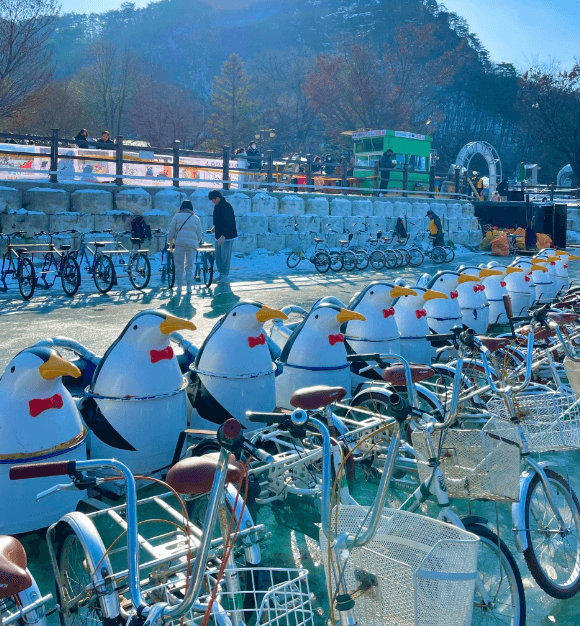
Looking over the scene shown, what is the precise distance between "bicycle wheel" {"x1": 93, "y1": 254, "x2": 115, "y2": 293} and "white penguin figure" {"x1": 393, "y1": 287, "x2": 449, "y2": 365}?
285 inches

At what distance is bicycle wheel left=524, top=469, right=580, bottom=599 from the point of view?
9.84 ft

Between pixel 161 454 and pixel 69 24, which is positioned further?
pixel 69 24

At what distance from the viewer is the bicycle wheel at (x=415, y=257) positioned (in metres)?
20.0

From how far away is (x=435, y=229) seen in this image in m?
21.2

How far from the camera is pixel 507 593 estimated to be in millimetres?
2666

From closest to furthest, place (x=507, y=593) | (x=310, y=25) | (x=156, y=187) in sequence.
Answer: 1. (x=507, y=593)
2. (x=156, y=187)
3. (x=310, y=25)

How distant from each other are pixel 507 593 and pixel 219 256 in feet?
38.0

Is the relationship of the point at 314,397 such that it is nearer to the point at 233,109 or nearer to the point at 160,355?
the point at 160,355

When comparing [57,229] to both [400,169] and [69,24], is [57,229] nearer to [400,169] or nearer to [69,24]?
[400,169]

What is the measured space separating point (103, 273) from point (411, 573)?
11.2 meters

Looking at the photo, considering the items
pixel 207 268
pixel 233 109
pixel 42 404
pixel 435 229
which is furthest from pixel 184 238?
pixel 233 109

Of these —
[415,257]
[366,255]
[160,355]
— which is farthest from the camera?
[415,257]

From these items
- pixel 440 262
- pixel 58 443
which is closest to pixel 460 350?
pixel 58 443

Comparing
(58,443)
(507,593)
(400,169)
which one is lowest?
(507,593)
